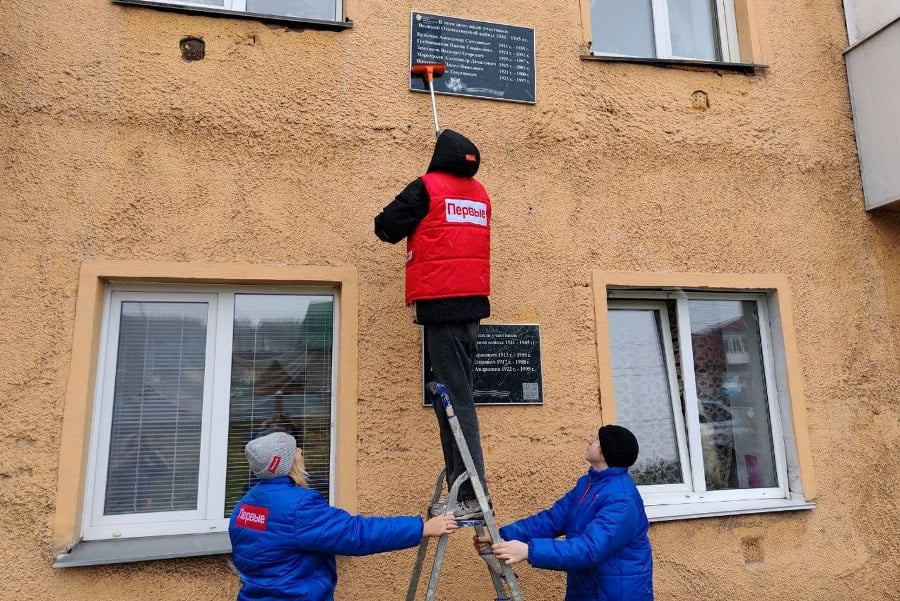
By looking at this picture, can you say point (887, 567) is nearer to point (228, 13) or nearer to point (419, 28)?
point (419, 28)

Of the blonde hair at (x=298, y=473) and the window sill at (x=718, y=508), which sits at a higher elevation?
the blonde hair at (x=298, y=473)

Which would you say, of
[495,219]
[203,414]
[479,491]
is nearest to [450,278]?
[479,491]

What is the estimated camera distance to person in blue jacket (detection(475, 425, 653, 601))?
2.44m

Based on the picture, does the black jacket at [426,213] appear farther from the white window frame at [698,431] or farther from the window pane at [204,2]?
the window pane at [204,2]

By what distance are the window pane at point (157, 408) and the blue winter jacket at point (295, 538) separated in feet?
3.26

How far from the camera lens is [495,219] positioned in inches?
142

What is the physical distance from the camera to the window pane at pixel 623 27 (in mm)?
4324

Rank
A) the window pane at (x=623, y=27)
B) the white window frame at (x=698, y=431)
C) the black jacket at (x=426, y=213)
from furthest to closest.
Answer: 1. the window pane at (x=623, y=27)
2. the white window frame at (x=698, y=431)
3. the black jacket at (x=426, y=213)

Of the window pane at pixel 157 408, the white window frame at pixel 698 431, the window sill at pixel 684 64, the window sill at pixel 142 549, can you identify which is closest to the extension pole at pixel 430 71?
the window sill at pixel 684 64

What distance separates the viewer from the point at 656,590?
11.1 feet

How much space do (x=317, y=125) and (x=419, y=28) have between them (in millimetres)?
871

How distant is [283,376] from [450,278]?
1.25 metres

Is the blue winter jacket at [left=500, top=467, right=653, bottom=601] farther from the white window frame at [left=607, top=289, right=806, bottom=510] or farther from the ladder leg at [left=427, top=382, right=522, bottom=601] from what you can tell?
the white window frame at [left=607, top=289, right=806, bottom=510]

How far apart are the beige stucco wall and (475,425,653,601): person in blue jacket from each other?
63 centimetres
